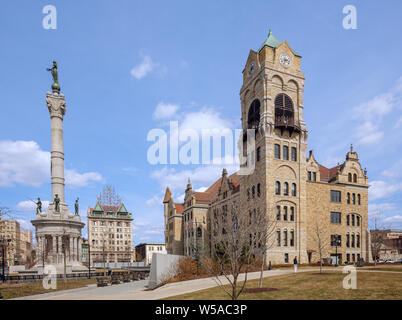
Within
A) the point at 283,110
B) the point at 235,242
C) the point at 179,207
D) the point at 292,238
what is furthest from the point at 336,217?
the point at 179,207

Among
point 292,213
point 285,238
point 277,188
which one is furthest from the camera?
point 292,213

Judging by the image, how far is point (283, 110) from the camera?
1875 inches

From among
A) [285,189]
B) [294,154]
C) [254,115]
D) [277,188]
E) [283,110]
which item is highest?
[283,110]

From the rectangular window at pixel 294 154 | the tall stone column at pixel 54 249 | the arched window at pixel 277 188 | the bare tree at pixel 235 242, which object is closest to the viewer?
the bare tree at pixel 235 242

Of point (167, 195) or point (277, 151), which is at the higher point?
point (277, 151)

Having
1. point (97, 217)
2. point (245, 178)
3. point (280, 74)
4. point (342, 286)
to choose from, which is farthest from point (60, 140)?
point (97, 217)

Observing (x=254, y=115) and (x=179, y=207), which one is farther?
(x=179, y=207)

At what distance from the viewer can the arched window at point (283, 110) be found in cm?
4684

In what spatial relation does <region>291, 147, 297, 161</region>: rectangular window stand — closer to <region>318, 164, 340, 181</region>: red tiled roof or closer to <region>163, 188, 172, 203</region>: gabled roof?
<region>318, 164, 340, 181</region>: red tiled roof

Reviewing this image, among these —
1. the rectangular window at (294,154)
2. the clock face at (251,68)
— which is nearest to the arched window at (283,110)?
the rectangular window at (294,154)

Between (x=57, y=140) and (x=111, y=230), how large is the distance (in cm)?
9210

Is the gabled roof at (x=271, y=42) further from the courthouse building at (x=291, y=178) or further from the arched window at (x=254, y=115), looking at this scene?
the arched window at (x=254, y=115)

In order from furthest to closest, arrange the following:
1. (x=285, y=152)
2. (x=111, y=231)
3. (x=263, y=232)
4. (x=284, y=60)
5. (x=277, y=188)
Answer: (x=111, y=231), (x=284, y=60), (x=285, y=152), (x=277, y=188), (x=263, y=232)

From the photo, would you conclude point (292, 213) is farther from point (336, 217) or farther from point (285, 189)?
point (336, 217)
